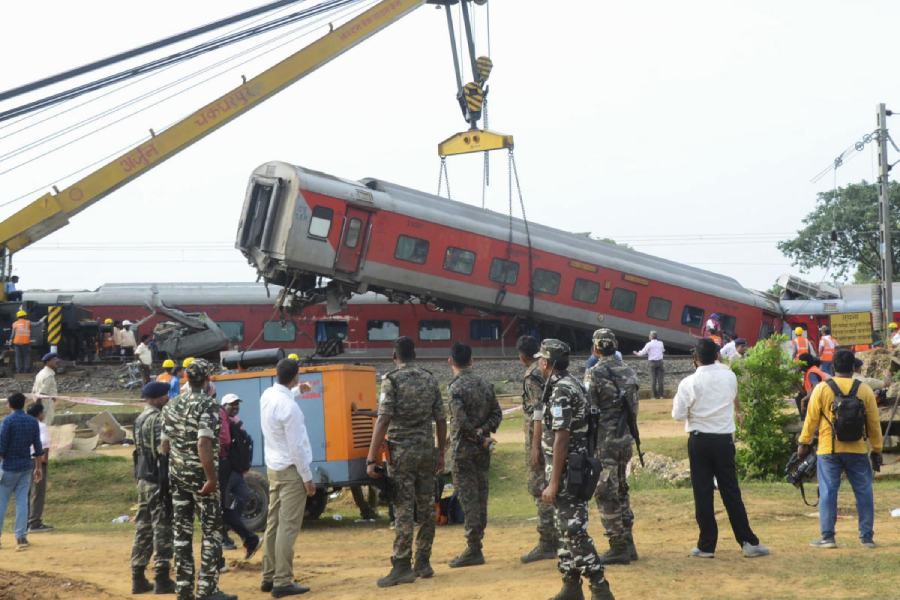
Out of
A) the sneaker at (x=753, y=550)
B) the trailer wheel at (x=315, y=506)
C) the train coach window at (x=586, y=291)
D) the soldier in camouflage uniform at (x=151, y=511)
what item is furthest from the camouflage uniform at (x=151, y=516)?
the train coach window at (x=586, y=291)

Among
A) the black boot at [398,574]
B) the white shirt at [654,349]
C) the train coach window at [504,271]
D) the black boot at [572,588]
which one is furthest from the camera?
the train coach window at [504,271]

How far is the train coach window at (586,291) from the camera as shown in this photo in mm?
28031

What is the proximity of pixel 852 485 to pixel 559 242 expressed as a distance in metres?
19.5

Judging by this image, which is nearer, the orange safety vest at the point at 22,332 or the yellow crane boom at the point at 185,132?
the orange safety vest at the point at 22,332

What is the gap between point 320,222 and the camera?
79.5 feet

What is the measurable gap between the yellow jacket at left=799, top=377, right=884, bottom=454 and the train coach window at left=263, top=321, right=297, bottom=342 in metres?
22.5

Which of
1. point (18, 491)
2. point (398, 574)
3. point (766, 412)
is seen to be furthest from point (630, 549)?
point (18, 491)

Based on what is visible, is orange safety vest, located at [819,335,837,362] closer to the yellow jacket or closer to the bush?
the bush

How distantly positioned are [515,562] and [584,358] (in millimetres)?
19441

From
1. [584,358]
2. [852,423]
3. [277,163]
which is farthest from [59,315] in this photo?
[852,423]

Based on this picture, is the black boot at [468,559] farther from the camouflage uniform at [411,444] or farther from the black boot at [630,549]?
the black boot at [630,549]

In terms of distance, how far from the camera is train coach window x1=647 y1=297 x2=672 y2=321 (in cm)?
2898

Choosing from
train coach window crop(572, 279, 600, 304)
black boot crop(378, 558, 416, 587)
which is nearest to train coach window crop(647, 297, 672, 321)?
train coach window crop(572, 279, 600, 304)

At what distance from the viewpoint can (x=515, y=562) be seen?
891cm
